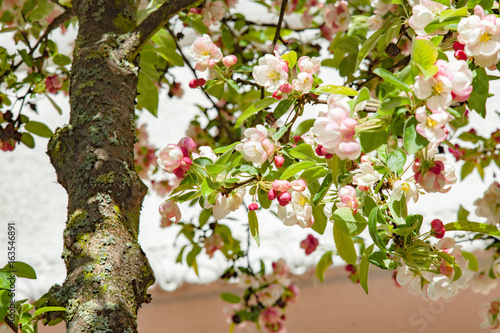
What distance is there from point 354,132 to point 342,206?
128 millimetres

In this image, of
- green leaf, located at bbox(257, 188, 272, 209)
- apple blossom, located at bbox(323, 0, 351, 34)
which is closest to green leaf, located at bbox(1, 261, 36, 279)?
green leaf, located at bbox(257, 188, 272, 209)

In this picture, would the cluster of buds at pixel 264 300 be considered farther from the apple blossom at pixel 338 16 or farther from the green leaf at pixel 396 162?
the green leaf at pixel 396 162

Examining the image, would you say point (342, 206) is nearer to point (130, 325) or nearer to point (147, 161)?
point (130, 325)

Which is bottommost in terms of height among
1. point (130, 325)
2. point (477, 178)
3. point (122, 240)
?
point (130, 325)

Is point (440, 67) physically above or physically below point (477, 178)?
below

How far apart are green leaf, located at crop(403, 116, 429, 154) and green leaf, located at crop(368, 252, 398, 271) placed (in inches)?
5.9

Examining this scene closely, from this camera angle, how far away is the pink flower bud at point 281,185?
0.62 metres

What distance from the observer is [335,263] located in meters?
1.83

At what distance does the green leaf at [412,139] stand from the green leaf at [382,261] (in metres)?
0.15

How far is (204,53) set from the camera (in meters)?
0.80

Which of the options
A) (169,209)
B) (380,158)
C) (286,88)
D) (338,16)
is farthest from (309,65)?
(338,16)

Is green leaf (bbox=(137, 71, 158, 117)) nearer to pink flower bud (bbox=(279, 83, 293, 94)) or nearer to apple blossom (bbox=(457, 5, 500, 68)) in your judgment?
pink flower bud (bbox=(279, 83, 293, 94))

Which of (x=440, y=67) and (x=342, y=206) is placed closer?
(x=440, y=67)

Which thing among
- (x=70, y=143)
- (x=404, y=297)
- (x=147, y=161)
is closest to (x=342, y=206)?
(x=70, y=143)
